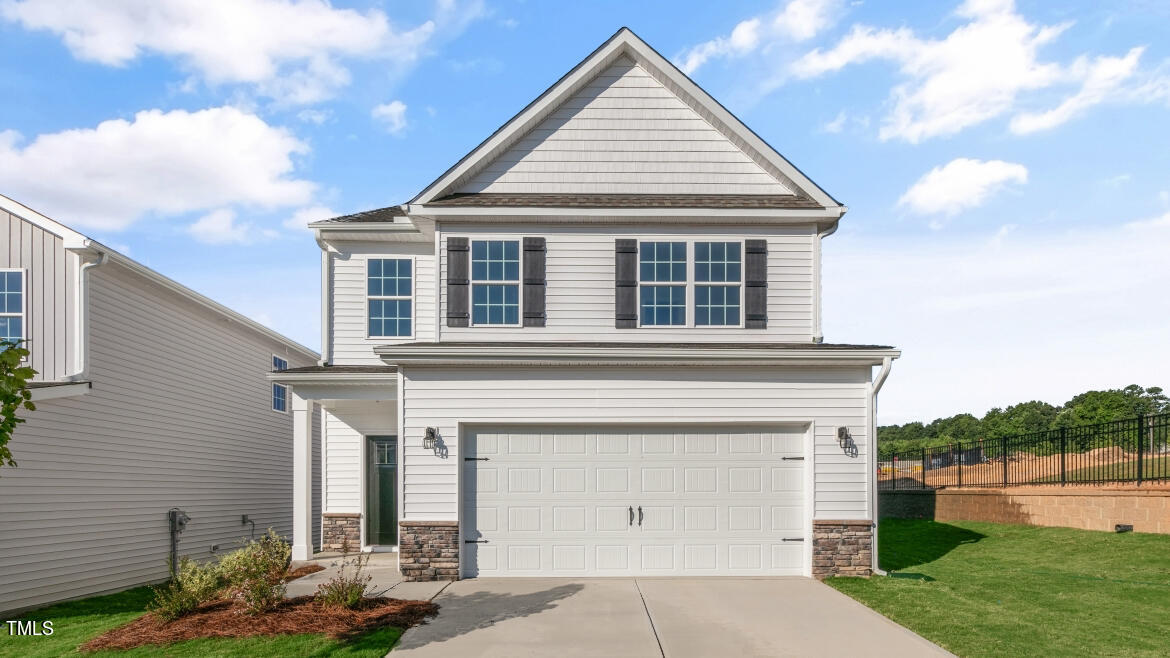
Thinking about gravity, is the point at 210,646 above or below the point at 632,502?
below

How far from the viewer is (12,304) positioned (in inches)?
516

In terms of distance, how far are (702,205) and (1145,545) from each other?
380 inches

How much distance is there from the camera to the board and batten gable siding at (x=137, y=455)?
40.2 ft

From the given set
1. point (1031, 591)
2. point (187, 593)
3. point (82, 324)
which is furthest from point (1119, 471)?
point (82, 324)

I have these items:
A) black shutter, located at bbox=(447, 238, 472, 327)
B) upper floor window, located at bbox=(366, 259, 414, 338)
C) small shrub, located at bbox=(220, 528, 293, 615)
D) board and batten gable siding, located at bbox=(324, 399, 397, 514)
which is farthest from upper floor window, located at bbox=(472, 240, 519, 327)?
small shrub, located at bbox=(220, 528, 293, 615)

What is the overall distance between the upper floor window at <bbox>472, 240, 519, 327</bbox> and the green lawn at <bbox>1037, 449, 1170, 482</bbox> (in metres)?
12.4

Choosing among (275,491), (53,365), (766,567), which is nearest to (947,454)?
(766,567)

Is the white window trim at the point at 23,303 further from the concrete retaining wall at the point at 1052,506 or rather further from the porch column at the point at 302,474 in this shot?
the concrete retaining wall at the point at 1052,506

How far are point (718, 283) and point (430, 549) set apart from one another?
6.47m

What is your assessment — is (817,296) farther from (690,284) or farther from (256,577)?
(256,577)

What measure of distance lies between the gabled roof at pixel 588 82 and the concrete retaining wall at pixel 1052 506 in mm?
8285

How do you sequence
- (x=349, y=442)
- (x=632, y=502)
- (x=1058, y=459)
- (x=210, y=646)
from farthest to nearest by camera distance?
(x=1058, y=459)
(x=349, y=442)
(x=632, y=502)
(x=210, y=646)

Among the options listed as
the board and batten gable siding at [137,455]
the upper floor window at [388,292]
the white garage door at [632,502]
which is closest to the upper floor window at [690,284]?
the white garage door at [632,502]

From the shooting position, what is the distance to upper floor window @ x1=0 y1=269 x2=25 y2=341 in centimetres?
1307
